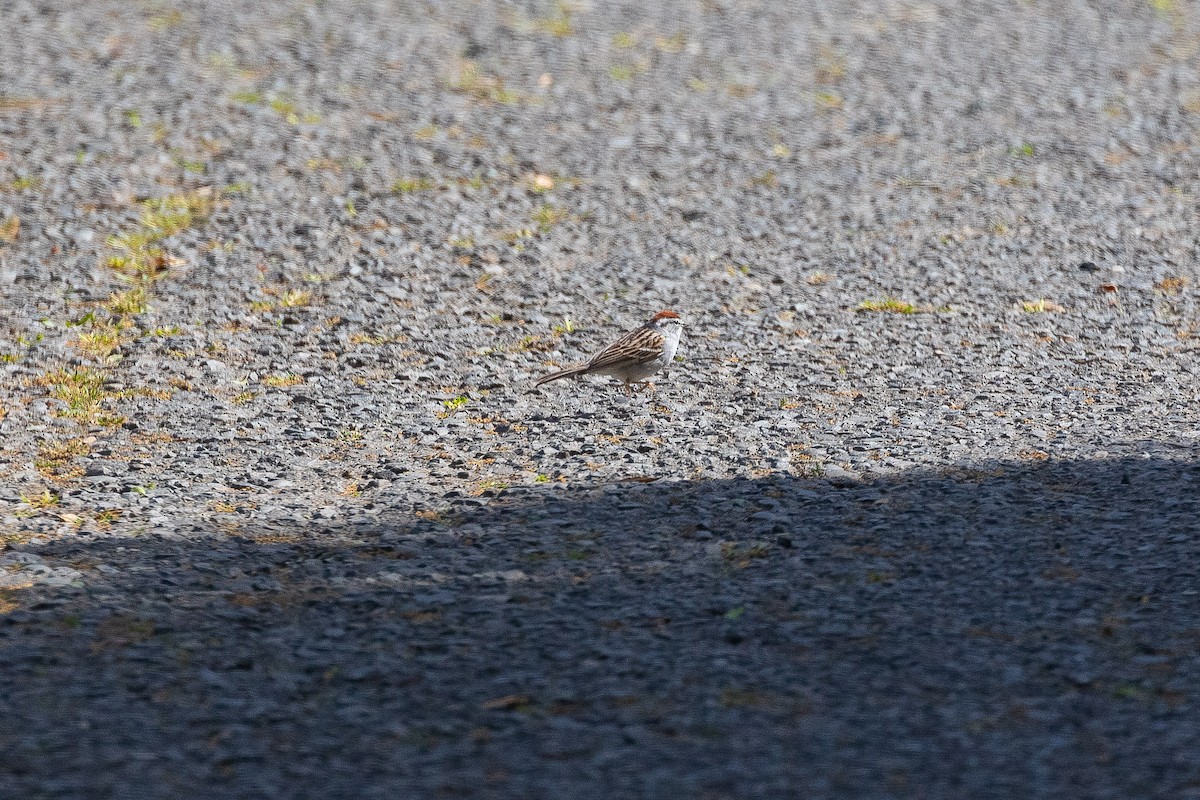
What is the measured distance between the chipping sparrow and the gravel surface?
154 mm

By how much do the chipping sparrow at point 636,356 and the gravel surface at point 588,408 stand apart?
15 cm

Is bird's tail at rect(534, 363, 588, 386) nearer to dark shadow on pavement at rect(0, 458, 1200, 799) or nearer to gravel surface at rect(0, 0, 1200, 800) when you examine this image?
gravel surface at rect(0, 0, 1200, 800)

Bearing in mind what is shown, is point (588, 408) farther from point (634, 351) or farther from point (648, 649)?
point (648, 649)

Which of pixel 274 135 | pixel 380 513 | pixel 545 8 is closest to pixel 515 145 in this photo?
pixel 274 135

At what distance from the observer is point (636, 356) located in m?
7.52

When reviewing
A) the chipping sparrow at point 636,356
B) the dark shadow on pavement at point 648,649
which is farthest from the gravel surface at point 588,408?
the chipping sparrow at point 636,356

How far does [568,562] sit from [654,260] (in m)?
4.61

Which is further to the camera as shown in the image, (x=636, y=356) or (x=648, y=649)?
(x=636, y=356)

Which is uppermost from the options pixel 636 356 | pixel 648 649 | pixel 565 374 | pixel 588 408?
pixel 636 356

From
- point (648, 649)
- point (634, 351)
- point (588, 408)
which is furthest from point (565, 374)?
point (648, 649)

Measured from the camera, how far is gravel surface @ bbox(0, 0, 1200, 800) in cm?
434

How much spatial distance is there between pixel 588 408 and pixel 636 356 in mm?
386

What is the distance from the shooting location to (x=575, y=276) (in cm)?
944

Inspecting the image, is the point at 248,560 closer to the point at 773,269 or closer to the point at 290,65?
the point at 773,269
